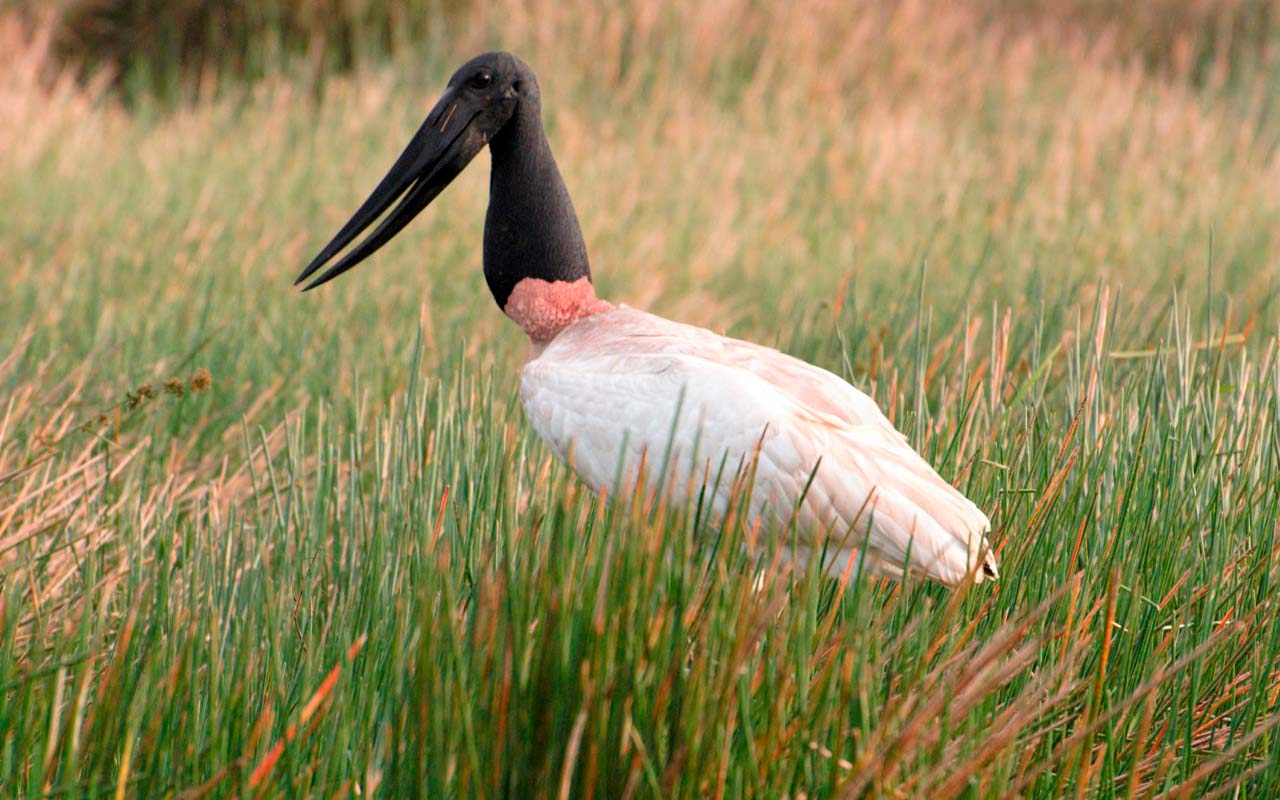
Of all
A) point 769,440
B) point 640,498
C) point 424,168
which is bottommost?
point 769,440

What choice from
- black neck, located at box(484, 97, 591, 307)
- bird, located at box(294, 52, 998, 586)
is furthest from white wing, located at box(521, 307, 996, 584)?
black neck, located at box(484, 97, 591, 307)

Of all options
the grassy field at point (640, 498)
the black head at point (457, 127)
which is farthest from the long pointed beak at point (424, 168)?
the grassy field at point (640, 498)

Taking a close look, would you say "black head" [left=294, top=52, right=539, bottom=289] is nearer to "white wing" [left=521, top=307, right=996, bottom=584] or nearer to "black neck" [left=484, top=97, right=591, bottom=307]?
"black neck" [left=484, top=97, right=591, bottom=307]

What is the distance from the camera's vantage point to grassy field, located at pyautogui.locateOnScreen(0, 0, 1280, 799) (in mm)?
1843

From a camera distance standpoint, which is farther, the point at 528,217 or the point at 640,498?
the point at 528,217

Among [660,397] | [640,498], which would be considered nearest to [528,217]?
[660,397]

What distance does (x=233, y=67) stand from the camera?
34.9 feet

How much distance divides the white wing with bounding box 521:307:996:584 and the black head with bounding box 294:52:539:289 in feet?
2.38

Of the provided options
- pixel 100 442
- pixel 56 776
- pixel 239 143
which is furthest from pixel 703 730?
pixel 239 143

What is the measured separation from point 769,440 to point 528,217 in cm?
105

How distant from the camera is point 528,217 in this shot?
3365 mm

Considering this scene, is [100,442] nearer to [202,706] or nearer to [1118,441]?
[202,706]

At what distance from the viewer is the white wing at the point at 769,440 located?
2.49 m

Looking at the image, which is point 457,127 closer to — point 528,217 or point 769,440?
point 528,217
